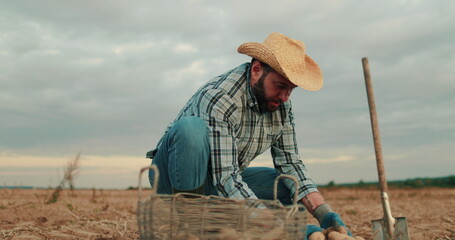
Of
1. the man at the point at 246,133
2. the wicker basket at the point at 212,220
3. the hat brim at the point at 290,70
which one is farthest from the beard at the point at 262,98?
the wicker basket at the point at 212,220

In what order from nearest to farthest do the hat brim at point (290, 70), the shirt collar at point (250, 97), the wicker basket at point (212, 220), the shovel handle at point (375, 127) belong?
the wicker basket at point (212, 220)
the hat brim at point (290, 70)
the shirt collar at point (250, 97)
the shovel handle at point (375, 127)

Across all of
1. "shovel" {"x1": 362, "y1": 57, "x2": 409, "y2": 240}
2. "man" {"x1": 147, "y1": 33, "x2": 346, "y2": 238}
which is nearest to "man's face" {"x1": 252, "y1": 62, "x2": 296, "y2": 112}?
"man" {"x1": 147, "y1": 33, "x2": 346, "y2": 238}

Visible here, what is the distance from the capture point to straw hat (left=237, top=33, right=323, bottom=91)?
2.63m

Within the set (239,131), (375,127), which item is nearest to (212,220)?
(239,131)

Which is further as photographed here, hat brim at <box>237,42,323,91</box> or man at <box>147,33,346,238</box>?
hat brim at <box>237,42,323,91</box>

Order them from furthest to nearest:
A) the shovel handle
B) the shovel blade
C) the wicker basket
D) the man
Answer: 1. the shovel handle
2. the shovel blade
3. the man
4. the wicker basket

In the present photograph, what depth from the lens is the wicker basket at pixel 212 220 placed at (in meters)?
1.87

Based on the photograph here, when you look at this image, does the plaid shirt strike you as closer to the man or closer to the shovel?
the man

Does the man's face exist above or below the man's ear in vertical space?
below

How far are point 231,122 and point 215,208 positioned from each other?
0.92 m

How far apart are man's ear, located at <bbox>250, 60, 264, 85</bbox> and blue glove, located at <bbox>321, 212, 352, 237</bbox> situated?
1.08m

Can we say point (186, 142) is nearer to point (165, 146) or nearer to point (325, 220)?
point (165, 146)

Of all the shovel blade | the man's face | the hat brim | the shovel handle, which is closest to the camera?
the hat brim

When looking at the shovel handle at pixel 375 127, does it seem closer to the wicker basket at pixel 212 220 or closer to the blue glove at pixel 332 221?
the blue glove at pixel 332 221
